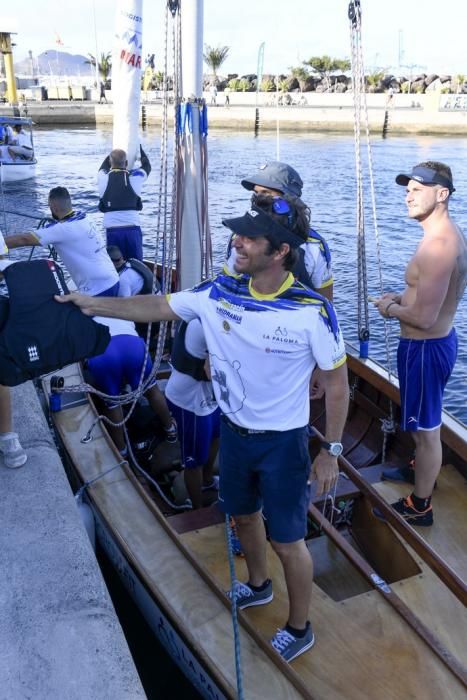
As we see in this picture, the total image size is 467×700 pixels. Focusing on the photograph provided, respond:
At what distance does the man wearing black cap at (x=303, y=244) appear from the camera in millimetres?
3479

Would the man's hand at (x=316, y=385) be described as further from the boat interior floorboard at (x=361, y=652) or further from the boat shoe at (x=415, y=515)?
the boat interior floorboard at (x=361, y=652)

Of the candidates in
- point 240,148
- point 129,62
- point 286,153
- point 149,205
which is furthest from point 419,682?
point 240,148

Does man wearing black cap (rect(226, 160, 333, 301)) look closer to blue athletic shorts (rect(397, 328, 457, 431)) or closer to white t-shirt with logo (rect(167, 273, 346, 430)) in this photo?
blue athletic shorts (rect(397, 328, 457, 431))

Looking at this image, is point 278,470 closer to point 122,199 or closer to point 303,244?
point 303,244

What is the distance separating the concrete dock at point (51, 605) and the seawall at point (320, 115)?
116 feet

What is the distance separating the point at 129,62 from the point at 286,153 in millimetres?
23970

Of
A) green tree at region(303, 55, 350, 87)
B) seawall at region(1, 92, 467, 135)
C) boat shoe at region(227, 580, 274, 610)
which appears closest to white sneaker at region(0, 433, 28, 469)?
boat shoe at region(227, 580, 274, 610)

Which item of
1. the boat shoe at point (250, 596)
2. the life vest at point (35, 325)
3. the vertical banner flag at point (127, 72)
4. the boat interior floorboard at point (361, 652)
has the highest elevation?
the vertical banner flag at point (127, 72)

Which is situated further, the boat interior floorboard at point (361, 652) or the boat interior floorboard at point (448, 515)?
the boat interior floorboard at point (448, 515)

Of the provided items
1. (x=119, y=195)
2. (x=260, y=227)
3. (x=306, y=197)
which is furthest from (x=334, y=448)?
(x=306, y=197)

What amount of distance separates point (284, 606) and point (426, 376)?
4.72 feet

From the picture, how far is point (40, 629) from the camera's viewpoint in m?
2.52

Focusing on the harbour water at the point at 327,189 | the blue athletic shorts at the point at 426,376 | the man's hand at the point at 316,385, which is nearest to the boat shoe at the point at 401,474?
the blue athletic shorts at the point at 426,376

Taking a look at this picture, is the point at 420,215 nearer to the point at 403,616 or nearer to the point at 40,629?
the point at 403,616
